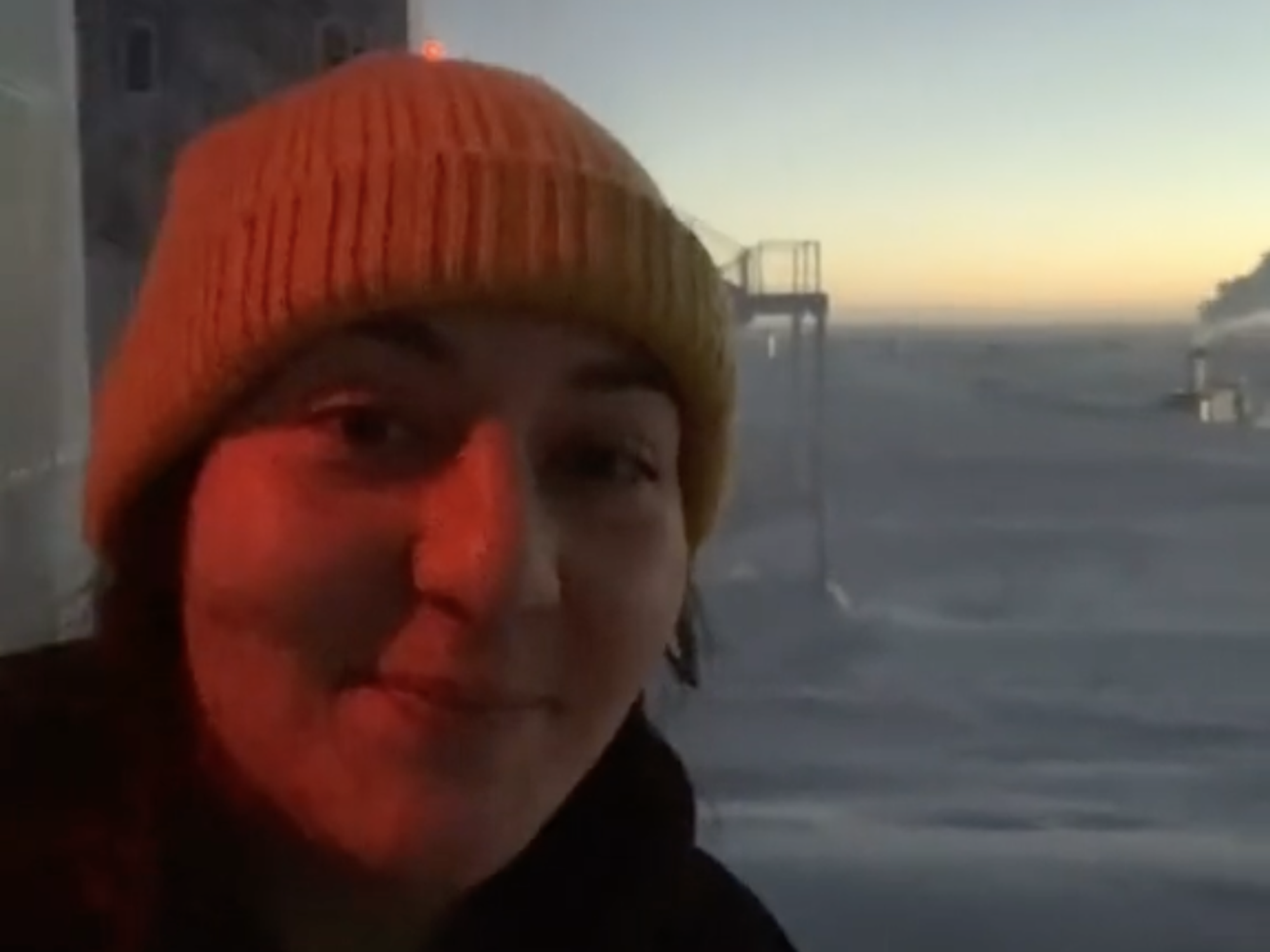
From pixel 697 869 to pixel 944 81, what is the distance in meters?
0.68

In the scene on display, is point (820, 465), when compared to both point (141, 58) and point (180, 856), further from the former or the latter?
point (180, 856)

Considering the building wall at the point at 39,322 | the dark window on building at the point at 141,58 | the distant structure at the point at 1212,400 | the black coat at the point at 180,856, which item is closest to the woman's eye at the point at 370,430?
the black coat at the point at 180,856

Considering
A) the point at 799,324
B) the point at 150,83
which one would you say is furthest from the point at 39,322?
the point at 799,324

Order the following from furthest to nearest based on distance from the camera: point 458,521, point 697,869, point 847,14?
point 847,14 → point 697,869 → point 458,521

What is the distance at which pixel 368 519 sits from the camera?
0.52m

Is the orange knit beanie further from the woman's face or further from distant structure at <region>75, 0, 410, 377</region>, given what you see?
distant structure at <region>75, 0, 410, 377</region>

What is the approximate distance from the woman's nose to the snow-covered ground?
745mm

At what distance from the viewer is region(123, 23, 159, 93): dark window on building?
43.3 inches

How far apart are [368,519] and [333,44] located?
67cm

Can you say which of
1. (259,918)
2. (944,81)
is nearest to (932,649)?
(944,81)

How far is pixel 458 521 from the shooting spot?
1.69 feet

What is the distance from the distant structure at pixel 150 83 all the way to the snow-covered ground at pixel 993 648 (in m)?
0.34

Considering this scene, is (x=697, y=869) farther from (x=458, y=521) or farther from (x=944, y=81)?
(x=944, y=81)

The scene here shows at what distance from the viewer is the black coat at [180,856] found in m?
0.58
